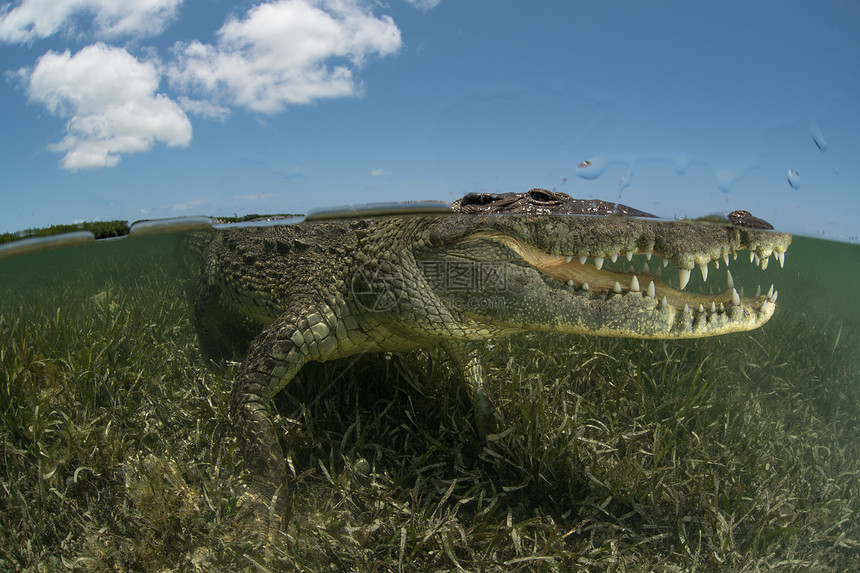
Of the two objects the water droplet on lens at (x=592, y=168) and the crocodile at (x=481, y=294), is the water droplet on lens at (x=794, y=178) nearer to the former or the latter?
the crocodile at (x=481, y=294)

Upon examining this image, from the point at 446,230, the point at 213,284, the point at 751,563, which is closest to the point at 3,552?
the point at 213,284

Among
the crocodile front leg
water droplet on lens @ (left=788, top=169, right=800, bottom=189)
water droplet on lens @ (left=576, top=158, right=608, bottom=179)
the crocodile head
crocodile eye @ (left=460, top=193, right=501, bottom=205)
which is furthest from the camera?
water droplet on lens @ (left=576, top=158, right=608, bottom=179)

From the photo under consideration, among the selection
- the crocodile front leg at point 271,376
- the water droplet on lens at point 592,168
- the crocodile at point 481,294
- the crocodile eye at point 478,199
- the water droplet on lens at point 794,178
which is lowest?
the crocodile front leg at point 271,376

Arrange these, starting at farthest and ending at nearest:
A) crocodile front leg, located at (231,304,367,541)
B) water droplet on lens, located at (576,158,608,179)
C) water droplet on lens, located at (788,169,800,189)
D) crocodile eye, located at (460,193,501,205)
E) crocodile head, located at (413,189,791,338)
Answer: water droplet on lens, located at (576,158,608,179), crocodile eye, located at (460,193,501,205), water droplet on lens, located at (788,169,800,189), crocodile front leg, located at (231,304,367,541), crocodile head, located at (413,189,791,338)

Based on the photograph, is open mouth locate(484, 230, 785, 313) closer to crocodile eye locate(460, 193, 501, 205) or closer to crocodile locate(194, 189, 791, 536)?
crocodile locate(194, 189, 791, 536)

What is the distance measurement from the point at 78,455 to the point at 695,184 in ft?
14.7

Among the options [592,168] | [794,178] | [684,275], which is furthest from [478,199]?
[794,178]

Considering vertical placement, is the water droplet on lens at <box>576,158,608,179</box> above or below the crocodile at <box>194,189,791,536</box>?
above

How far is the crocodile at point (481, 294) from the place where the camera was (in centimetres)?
232

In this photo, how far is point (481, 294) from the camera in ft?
8.03

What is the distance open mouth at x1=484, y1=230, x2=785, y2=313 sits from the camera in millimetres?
2322

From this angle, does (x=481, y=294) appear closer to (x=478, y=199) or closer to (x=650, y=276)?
(x=650, y=276)

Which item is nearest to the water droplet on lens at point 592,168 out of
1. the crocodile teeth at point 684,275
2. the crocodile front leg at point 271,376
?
the crocodile teeth at point 684,275

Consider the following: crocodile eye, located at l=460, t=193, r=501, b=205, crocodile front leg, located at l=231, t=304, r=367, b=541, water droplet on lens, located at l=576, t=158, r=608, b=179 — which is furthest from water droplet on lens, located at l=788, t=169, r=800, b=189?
crocodile front leg, located at l=231, t=304, r=367, b=541
